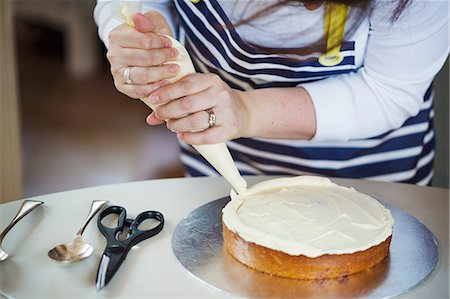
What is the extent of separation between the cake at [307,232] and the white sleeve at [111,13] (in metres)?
0.33

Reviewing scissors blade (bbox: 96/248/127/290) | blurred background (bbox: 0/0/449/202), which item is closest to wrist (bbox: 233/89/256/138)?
scissors blade (bbox: 96/248/127/290)

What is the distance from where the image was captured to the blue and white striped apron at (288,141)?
90 centimetres

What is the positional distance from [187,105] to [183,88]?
2 cm

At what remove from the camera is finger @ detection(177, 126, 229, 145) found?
723 millimetres

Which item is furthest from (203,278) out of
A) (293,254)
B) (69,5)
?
(69,5)

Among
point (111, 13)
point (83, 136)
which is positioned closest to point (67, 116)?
point (83, 136)

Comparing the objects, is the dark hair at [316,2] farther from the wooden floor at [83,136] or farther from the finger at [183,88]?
the wooden floor at [83,136]

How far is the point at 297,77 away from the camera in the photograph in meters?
0.91

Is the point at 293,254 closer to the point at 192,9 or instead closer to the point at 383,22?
the point at 383,22

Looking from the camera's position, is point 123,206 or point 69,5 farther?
point 69,5

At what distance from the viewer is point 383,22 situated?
81 centimetres

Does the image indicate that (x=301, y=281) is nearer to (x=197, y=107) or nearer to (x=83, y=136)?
(x=197, y=107)

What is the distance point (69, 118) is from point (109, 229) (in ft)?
6.93

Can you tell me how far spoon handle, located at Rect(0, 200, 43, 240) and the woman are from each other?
0.55 ft
